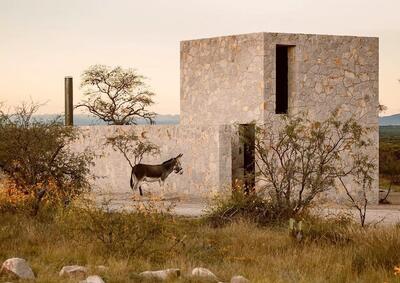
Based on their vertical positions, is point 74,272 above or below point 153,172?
below

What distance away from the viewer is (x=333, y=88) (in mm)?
23422

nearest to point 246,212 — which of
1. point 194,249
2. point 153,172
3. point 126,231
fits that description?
point 194,249

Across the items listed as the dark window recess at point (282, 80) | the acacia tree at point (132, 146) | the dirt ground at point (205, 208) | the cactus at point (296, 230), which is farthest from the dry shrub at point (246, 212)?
the acacia tree at point (132, 146)

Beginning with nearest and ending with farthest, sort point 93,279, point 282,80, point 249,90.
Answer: point 93,279
point 249,90
point 282,80

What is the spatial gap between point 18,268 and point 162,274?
184 cm

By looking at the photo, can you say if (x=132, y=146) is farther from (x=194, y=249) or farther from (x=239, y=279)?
(x=239, y=279)

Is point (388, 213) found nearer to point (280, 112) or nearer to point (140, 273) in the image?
point (280, 112)

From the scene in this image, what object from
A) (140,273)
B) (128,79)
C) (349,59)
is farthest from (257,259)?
(128,79)

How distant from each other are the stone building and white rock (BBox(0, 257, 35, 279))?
41.0 feet

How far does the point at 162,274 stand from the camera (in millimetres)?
10156

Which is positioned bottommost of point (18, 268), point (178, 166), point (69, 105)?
point (18, 268)

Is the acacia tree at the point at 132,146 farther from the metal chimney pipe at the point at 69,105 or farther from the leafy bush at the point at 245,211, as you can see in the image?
the leafy bush at the point at 245,211

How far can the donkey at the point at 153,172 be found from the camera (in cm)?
2402

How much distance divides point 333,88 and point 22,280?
15074 millimetres
